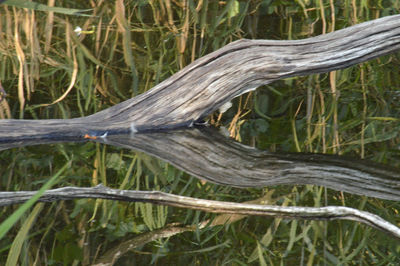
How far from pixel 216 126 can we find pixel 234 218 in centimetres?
79

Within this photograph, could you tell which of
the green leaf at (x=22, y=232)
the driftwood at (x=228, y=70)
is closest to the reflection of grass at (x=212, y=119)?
the green leaf at (x=22, y=232)

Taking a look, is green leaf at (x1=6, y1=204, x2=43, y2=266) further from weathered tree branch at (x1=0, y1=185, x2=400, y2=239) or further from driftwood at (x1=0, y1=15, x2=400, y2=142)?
driftwood at (x1=0, y1=15, x2=400, y2=142)

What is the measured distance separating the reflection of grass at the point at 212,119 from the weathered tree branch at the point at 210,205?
0.02 meters

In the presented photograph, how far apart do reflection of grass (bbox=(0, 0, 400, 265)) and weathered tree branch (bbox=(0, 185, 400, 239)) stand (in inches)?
0.9

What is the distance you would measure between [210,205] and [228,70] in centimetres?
74

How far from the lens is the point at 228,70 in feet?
6.36

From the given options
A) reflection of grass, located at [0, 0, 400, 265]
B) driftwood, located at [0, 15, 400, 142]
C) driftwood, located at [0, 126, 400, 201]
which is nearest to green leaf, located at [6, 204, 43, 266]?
reflection of grass, located at [0, 0, 400, 265]

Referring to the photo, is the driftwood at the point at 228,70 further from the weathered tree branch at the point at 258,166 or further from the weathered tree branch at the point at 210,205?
the weathered tree branch at the point at 210,205

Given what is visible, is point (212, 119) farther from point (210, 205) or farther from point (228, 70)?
point (210, 205)

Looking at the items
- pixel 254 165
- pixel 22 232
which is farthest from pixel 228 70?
pixel 22 232

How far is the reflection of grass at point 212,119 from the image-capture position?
1.09m

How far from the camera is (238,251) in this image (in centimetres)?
Answer: 108

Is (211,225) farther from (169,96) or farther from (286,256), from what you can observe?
(169,96)

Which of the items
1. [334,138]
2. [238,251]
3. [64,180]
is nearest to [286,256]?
[238,251]
